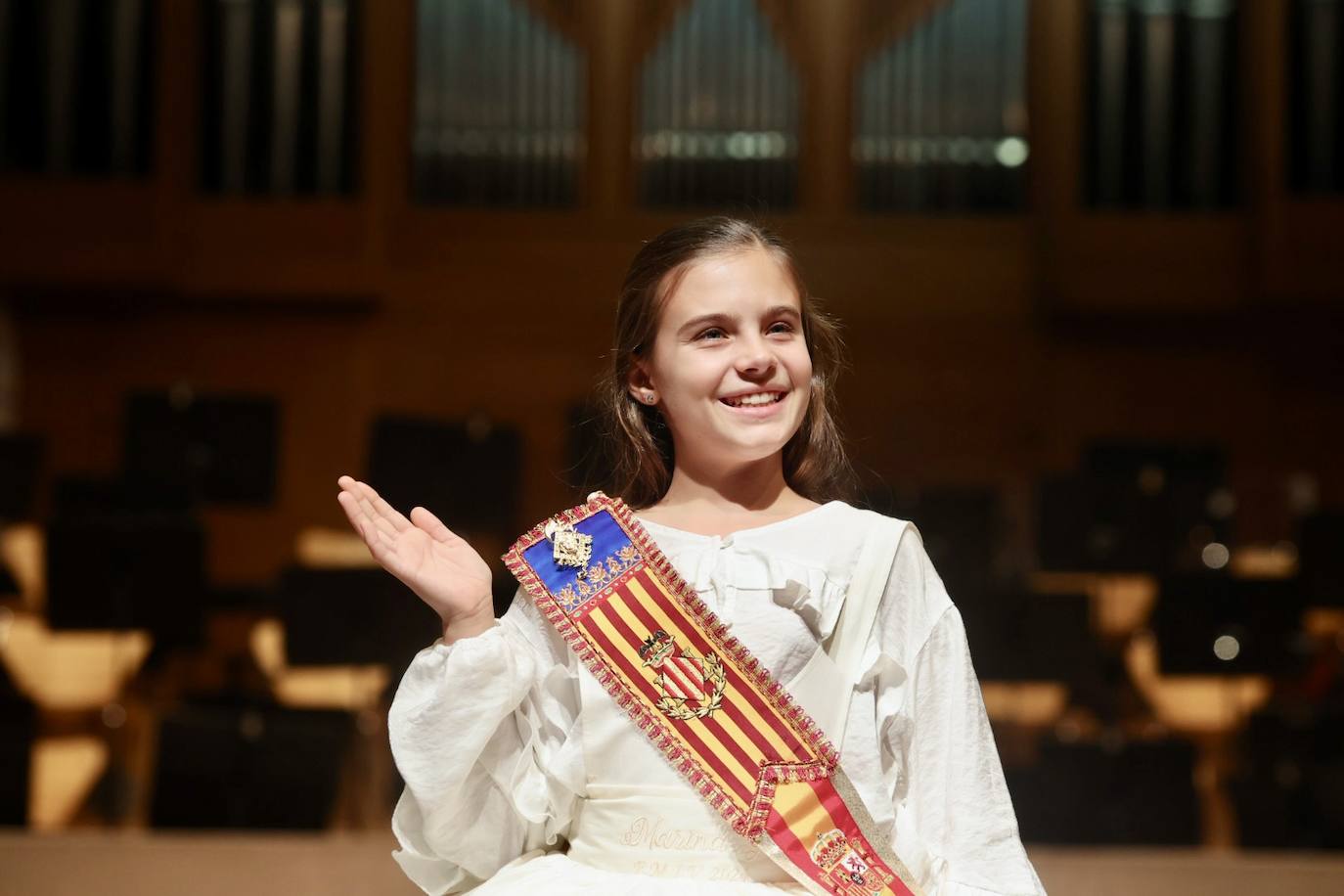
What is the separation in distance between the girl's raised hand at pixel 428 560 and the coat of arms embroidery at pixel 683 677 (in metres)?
0.18

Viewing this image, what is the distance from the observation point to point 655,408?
6.17 ft

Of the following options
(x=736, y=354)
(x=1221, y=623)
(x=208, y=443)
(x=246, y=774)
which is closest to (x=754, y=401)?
(x=736, y=354)

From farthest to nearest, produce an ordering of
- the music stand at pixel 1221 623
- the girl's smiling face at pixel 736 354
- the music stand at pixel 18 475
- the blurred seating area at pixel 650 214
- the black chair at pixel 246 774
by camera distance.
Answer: the blurred seating area at pixel 650 214 < the music stand at pixel 18 475 < the music stand at pixel 1221 623 < the black chair at pixel 246 774 < the girl's smiling face at pixel 736 354

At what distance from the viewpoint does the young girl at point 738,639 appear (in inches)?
64.4

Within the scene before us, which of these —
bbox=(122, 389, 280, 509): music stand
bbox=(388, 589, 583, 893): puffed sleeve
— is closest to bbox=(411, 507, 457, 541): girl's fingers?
bbox=(388, 589, 583, 893): puffed sleeve

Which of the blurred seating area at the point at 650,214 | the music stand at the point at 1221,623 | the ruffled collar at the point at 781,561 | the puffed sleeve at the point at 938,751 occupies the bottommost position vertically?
the music stand at the point at 1221,623

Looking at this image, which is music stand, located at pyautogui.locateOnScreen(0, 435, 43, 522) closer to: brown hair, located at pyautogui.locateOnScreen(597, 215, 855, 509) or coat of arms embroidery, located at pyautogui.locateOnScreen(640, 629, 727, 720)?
brown hair, located at pyautogui.locateOnScreen(597, 215, 855, 509)

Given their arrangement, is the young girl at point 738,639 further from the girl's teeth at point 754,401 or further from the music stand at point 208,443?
the music stand at point 208,443

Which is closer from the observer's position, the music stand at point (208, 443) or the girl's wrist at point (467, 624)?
the girl's wrist at point (467, 624)

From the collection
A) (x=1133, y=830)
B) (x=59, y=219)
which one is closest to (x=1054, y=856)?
(x=1133, y=830)

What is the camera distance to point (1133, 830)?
407cm

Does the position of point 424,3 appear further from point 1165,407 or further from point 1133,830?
point 1133,830

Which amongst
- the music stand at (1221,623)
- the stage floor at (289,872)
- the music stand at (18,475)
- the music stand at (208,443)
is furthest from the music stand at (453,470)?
the music stand at (1221,623)

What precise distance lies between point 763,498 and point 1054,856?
162 centimetres
